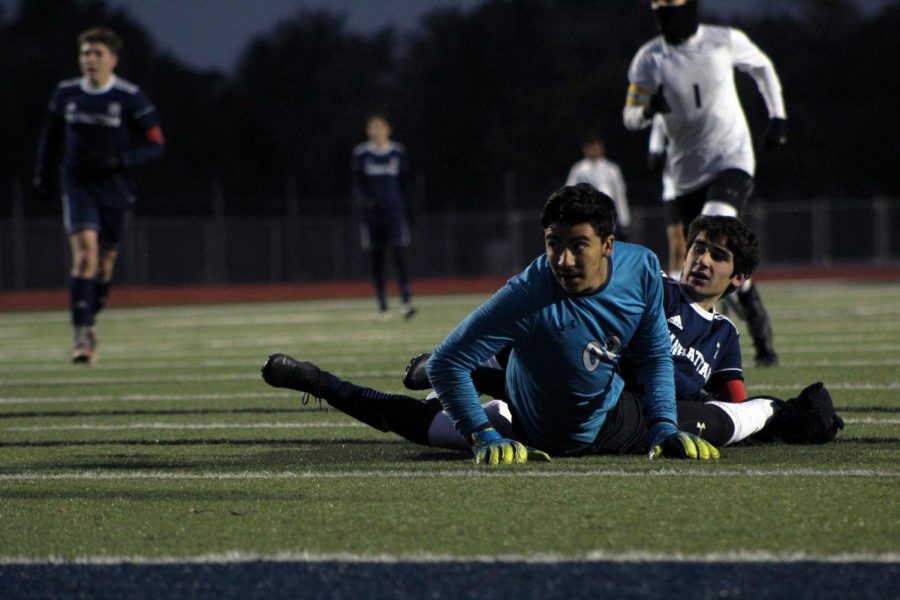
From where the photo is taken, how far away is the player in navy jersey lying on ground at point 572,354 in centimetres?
455

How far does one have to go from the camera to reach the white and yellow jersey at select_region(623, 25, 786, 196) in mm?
8820

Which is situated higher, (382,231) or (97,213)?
(97,213)

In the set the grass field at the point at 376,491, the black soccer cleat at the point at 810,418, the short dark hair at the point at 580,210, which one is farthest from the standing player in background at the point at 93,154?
the short dark hair at the point at 580,210

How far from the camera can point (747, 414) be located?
17.4 ft

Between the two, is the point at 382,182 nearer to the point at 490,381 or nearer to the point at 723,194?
the point at 723,194

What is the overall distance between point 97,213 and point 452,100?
4655 cm

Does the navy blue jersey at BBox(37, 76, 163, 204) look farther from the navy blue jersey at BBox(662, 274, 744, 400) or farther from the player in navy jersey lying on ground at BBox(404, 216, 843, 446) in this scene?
the navy blue jersey at BBox(662, 274, 744, 400)

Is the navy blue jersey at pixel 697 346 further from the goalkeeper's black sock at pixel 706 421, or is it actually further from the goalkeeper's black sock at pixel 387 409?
the goalkeeper's black sock at pixel 387 409

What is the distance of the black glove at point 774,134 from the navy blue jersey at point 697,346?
3080 millimetres

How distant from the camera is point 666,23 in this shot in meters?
8.71

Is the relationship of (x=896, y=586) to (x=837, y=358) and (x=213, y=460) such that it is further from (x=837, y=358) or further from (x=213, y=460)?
(x=837, y=358)

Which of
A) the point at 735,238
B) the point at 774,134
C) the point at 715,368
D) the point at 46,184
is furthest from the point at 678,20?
the point at 46,184

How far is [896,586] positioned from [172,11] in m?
81.5

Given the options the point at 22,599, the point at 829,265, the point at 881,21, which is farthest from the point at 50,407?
the point at 881,21
